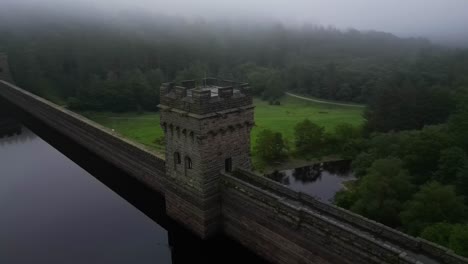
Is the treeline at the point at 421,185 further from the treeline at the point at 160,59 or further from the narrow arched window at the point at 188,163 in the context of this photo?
the treeline at the point at 160,59

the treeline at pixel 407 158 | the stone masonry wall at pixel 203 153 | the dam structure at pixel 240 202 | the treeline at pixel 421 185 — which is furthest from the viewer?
the treeline at pixel 407 158

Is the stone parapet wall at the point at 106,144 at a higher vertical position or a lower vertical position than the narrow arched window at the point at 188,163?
lower

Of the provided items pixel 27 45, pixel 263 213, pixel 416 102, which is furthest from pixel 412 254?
pixel 27 45

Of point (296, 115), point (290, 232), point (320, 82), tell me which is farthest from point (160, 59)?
point (290, 232)

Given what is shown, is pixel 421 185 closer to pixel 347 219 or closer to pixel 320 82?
pixel 347 219

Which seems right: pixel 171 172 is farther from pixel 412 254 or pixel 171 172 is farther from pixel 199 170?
pixel 412 254

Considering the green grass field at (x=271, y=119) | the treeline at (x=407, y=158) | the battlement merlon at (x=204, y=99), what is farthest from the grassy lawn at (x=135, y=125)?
the battlement merlon at (x=204, y=99)

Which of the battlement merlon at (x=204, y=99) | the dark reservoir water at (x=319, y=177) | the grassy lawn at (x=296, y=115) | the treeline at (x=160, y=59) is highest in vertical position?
the battlement merlon at (x=204, y=99)
